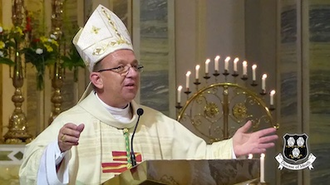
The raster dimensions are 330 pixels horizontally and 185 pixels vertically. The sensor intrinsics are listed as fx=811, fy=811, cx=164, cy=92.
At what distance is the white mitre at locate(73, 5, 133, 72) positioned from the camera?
4129 mm

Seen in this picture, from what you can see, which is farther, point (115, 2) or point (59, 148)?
point (115, 2)

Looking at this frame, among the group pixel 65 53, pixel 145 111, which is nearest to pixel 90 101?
pixel 145 111

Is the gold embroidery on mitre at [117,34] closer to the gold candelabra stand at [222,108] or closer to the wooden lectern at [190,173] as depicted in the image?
the gold candelabra stand at [222,108]

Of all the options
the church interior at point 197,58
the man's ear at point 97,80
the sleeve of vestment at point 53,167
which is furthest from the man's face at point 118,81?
the church interior at point 197,58

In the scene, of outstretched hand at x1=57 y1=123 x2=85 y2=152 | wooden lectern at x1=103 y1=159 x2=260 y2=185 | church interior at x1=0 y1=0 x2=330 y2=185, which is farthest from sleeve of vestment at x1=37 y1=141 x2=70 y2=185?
church interior at x1=0 y1=0 x2=330 y2=185

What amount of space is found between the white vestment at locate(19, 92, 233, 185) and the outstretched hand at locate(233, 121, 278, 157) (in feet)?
0.20

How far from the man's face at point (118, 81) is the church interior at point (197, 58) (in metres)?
1.16

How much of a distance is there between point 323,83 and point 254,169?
297 cm

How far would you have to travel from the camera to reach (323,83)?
19.9ft

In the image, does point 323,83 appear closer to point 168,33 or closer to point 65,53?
point 168,33

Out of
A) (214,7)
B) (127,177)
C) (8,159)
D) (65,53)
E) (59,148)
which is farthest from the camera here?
(214,7)

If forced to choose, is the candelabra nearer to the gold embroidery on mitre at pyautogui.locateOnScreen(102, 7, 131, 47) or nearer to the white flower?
the gold embroidery on mitre at pyautogui.locateOnScreen(102, 7, 131, 47)

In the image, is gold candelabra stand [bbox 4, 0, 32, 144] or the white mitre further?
gold candelabra stand [bbox 4, 0, 32, 144]

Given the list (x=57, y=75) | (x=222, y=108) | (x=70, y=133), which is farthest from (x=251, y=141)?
(x=57, y=75)
